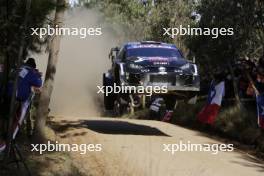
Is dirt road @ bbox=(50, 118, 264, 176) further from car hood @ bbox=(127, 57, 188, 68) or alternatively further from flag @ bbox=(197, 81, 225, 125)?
car hood @ bbox=(127, 57, 188, 68)

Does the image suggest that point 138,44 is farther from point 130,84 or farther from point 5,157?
point 5,157

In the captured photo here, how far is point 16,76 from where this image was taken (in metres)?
8.05

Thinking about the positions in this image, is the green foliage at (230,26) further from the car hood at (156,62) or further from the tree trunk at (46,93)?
the tree trunk at (46,93)

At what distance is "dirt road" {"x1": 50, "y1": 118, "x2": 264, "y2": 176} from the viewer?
1084 centimetres

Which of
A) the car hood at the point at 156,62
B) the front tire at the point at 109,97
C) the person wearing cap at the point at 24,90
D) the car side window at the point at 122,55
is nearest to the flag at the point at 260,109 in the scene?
the car hood at the point at 156,62

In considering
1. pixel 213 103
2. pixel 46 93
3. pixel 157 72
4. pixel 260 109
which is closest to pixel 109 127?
pixel 157 72

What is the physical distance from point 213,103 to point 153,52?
323cm

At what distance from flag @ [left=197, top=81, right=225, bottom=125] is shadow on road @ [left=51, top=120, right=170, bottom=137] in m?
1.23

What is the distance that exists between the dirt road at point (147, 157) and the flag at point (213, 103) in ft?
1.59

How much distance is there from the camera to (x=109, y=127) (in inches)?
661

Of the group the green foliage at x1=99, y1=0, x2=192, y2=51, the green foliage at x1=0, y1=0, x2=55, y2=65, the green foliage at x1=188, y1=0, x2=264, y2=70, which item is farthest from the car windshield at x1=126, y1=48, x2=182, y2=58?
the green foliage at x1=99, y1=0, x2=192, y2=51

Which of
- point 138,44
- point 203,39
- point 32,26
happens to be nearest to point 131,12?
point 203,39

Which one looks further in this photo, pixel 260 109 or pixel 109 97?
pixel 109 97

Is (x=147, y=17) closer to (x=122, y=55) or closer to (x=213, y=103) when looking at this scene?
(x=122, y=55)
